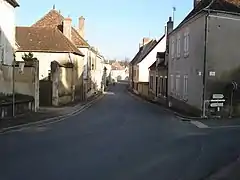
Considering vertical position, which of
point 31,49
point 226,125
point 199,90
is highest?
point 31,49

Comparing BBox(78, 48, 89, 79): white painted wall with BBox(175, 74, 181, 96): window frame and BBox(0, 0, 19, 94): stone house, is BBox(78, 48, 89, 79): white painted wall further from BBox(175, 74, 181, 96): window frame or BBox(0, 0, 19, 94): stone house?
BBox(0, 0, 19, 94): stone house

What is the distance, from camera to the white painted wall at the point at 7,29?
26080 mm

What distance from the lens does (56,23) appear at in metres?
50.3

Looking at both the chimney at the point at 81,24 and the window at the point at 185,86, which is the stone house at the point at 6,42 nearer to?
the window at the point at 185,86

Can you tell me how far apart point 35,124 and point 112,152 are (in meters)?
9.28

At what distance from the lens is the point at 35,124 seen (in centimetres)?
2041

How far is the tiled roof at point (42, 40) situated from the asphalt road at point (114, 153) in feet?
77.3

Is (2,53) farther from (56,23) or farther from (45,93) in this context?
(56,23)

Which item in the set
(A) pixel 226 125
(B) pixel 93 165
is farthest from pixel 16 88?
(B) pixel 93 165

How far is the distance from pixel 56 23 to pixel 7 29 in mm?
23120

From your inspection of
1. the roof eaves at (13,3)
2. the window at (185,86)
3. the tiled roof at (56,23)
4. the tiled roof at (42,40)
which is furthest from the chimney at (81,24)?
the window at (185,86)

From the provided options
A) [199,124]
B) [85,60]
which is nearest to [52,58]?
[85,60]

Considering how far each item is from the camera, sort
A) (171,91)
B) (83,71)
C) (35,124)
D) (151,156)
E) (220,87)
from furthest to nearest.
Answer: (83,71) < (171,91) < (220,87) < (35,124) < (151,156)

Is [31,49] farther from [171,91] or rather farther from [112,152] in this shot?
[112,152]
